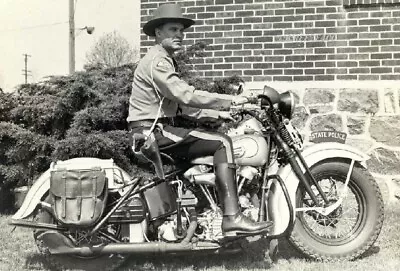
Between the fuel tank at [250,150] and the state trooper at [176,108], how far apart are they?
0.15m

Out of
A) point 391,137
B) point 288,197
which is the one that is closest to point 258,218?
point 288,197

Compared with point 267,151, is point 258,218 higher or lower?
lower

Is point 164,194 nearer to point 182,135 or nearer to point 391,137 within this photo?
point 182,135

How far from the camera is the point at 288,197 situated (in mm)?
4621

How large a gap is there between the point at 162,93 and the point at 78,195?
99 centimetres

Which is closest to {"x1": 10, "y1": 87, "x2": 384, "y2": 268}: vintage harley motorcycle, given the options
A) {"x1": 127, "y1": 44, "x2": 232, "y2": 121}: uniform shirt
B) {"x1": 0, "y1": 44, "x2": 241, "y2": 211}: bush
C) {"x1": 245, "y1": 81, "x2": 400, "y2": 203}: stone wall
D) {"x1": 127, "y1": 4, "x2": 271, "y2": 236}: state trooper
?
{"x1": 127, "y1": 4, "x2": 271, "y2": 236}: state trooper

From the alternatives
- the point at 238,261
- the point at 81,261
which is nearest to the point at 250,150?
the point at 238,261

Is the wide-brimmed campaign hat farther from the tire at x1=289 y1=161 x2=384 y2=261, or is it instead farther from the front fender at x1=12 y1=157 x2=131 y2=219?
the tire at x1=289 y1=161 x2=384 y2=261

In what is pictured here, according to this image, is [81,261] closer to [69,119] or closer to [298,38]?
[69,119]

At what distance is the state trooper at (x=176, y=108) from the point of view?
4.34 m

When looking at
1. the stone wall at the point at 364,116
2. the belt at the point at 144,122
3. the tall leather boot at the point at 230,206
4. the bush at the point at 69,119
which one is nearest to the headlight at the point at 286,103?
the tall leather boot at the point at 230,206

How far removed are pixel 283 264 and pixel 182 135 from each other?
1.36 meters

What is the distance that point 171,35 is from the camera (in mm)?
4637

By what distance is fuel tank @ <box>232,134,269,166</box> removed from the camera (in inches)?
178
